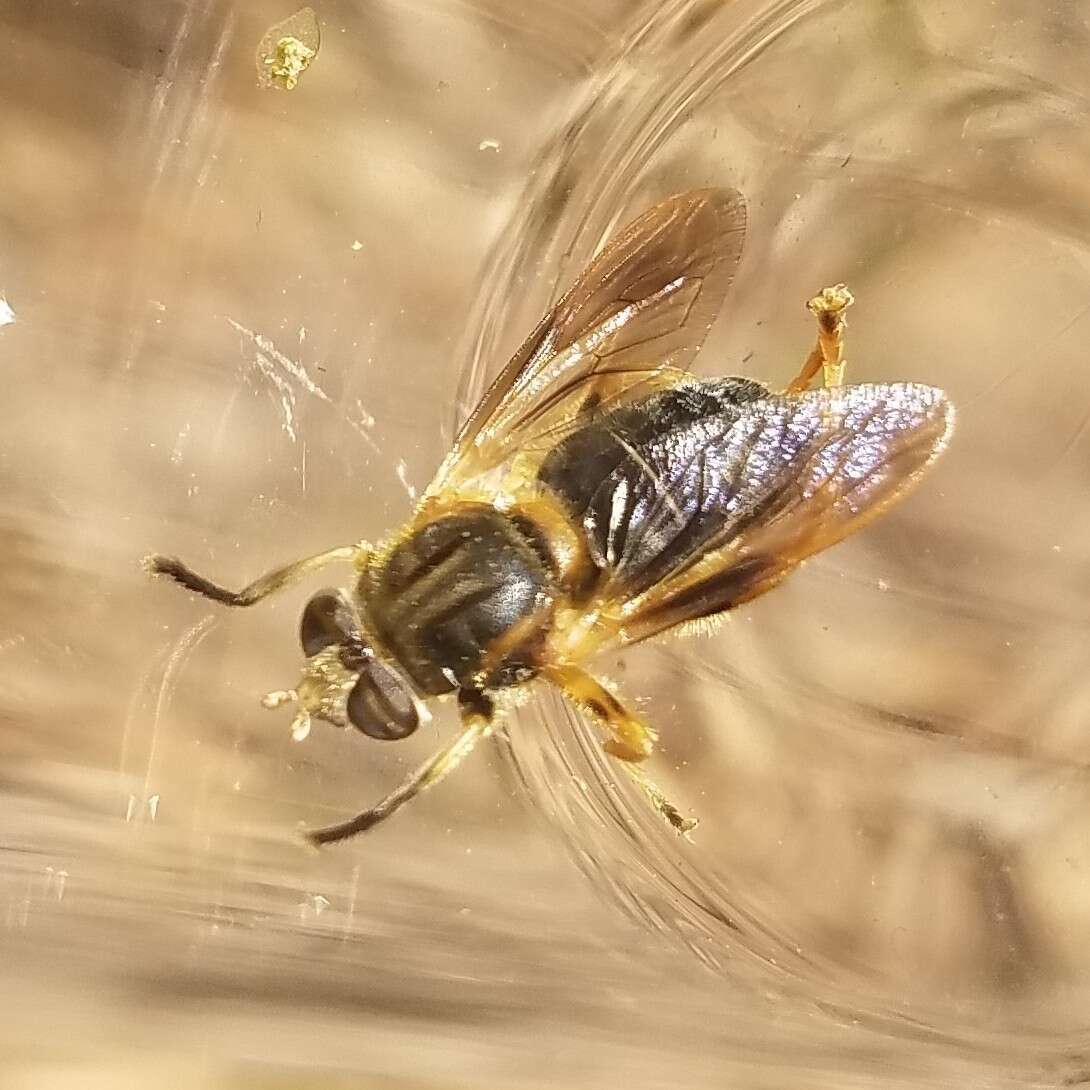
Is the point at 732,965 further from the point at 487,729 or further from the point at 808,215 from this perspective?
the point at 808,215

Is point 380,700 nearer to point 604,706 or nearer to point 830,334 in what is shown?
point 604,706

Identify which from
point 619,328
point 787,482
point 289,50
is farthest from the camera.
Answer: point 289,50

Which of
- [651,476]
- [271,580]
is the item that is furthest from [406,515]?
[651,476]

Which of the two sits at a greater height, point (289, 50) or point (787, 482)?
point (289, 50)

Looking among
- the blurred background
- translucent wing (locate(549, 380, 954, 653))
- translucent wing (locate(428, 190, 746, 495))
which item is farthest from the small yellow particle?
translucent wing (locate(549, 380, 954, 653))

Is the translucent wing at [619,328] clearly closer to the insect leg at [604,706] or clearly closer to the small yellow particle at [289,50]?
the insect leg at [604,706]

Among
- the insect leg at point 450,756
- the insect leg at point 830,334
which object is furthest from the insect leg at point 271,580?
the insect leg at point 830,334

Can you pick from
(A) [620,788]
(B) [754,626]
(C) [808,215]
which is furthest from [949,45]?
(A) [620,788]
